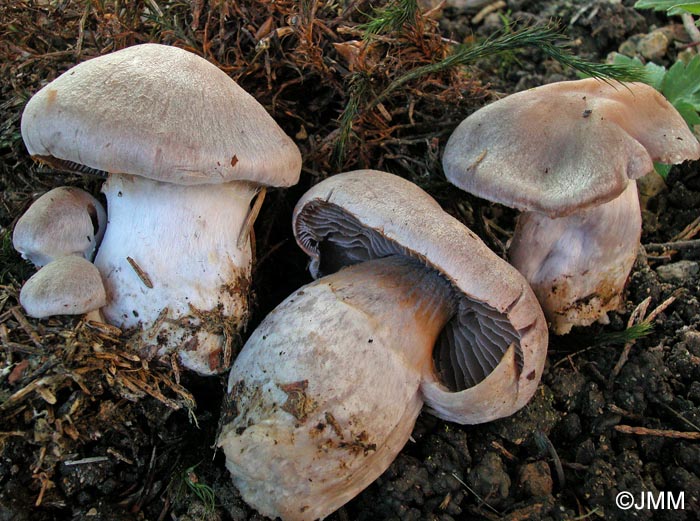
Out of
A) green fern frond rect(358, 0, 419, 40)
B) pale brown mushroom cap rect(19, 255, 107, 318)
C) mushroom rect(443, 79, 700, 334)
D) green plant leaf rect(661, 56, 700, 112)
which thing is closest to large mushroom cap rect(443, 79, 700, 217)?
mushroom rect(443, 79, 700, 334)

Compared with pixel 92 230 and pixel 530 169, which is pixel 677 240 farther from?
pixel 92 230

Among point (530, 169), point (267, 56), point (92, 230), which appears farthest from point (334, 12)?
point (92, 230)

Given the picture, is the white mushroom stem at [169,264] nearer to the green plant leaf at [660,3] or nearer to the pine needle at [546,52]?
the pine needle at [546,52]

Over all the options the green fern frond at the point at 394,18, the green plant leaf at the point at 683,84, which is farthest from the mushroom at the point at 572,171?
the green fern frond at the point at 394,18

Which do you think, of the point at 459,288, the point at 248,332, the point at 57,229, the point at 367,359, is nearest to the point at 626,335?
the point at 459,288

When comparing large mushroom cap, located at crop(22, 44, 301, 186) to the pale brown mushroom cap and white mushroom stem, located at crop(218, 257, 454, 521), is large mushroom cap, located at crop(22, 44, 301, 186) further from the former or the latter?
white mushroom stem, located at crop(218, 257, 454, 521)

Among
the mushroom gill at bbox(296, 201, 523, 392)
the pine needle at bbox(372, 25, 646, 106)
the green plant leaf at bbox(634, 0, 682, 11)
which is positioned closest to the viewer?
the mushroom gill at bbox(296, 201, 523, 392)
